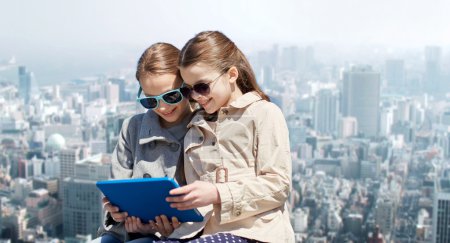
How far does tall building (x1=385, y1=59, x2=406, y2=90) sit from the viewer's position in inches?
508

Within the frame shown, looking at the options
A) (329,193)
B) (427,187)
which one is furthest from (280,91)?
(427,187)

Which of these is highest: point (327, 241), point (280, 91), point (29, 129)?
A: point (280, 91)

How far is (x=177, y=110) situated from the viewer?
32.8 inches

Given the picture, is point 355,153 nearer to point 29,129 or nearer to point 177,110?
point 29,129

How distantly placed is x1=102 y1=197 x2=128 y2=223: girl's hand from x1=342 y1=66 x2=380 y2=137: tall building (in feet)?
37.4

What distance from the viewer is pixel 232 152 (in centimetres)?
76

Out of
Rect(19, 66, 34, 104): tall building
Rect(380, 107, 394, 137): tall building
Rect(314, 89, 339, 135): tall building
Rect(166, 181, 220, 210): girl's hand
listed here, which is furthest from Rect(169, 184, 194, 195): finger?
Rect(19, 66, 34, 104): tall building

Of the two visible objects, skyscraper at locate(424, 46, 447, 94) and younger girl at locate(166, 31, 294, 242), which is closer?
younger girl at locate(166, 31, 294, 242)

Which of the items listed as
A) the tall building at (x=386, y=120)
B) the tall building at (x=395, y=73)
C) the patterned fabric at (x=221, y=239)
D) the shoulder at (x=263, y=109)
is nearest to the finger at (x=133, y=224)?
the patterned fabric at (x=221, y=239)

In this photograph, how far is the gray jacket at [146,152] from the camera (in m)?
0.82

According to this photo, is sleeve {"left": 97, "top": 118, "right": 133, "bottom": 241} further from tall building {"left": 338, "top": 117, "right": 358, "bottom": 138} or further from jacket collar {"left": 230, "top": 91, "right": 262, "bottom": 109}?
tall building {"left": 338, "top": 117, "right": 358, "bottom": 138}

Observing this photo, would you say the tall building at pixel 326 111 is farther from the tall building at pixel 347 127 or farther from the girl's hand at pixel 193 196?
the girl's hand at pixel 193 196

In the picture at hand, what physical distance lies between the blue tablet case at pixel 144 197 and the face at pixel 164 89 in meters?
0.14

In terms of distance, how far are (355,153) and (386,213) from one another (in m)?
2.80
